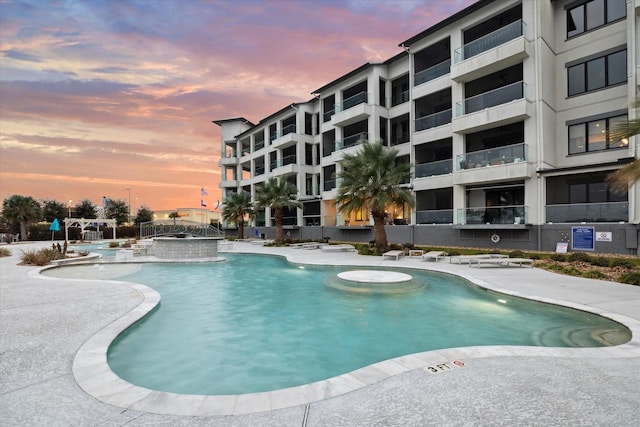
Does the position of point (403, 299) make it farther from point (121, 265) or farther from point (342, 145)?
point (342, 145)

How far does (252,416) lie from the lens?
3516 mm

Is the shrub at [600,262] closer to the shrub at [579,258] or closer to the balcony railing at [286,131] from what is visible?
the shrub at [579,258]

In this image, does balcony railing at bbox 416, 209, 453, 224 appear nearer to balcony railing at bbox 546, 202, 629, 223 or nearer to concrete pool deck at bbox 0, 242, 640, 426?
balcony railing at bbox 546, 202, 629, 223

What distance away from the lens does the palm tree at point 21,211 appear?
4650 centimetres

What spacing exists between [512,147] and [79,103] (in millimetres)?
29815

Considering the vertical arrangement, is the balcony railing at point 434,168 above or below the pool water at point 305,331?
above

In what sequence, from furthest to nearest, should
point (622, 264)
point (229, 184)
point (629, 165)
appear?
point (229, 184), point (622, 264), point (629, 165)

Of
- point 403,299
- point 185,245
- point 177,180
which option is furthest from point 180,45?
point 177,180

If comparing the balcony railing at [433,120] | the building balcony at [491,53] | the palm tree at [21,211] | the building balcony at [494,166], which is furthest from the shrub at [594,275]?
the palm tree at [21,211]

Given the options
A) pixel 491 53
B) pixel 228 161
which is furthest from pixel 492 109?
pixel 228 161

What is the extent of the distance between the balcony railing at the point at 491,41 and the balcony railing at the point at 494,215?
1081 cm

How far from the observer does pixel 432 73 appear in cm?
2577

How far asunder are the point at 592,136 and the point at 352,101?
18470mm

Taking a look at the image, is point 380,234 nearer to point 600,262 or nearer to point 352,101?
point 600,262
